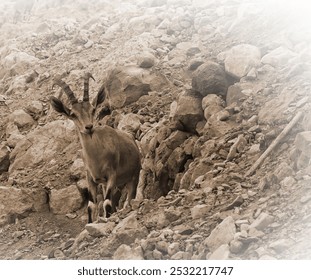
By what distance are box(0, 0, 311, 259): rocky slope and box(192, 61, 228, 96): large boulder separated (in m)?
0.02

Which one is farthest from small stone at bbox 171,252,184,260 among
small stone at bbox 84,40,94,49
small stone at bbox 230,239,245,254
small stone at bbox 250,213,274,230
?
small stone at bbox 84,40,94,49

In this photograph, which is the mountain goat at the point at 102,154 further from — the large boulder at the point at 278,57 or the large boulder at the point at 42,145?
the large boulder at the point at 278,57

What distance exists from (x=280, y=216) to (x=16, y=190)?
405 centimetres

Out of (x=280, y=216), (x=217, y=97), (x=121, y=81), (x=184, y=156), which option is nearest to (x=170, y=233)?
(x=280, y=216)

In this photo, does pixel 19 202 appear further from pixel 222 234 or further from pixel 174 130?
pixel 222 234

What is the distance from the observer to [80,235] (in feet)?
23.7

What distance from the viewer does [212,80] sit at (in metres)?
8.33

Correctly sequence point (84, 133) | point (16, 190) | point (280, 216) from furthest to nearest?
point (16, 190) < point (84, 133) < point (280, 216)

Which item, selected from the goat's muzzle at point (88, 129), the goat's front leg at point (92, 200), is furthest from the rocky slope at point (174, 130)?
the goat's muzzle at point (88, 129)

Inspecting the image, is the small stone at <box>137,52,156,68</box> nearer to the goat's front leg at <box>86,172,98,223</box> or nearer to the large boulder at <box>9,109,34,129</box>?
the large boulder at <box>9,109,34,129</box>

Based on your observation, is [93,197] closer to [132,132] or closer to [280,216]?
[132,132]

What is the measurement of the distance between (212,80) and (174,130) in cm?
86

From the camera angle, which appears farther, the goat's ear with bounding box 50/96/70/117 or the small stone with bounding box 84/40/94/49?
the small stone with bounding box 84/40/94/49

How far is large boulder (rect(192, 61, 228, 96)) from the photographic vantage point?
8297 mm
